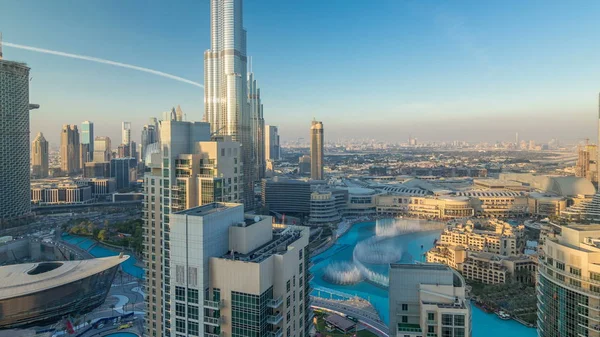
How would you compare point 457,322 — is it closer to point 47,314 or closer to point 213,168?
point 213,168

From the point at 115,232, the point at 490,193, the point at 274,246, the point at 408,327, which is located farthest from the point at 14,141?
the point at 490,193

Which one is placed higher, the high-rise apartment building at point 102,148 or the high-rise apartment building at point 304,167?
the high-rise apartment building at point 102,148

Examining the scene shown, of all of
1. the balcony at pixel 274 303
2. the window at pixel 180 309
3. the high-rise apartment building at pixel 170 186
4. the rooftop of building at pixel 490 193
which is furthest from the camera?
the rooftop of building at pixel 490 193

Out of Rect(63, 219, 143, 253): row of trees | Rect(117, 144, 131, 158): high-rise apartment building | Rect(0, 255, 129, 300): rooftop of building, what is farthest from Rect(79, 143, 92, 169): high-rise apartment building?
Rect(0, 255, 129, 300): rooftop of building

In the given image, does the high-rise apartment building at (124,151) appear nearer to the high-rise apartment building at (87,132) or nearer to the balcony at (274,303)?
the high-rise apartment building at (87,132)

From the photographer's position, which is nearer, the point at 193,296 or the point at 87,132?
the point at 193,296

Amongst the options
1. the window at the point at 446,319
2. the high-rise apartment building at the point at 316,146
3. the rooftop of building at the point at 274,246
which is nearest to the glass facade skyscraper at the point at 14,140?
the high-rise apartment building at the point at 316,146

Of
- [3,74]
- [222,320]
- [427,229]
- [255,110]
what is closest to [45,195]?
[3,74]

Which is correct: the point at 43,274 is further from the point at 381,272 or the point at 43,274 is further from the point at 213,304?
the point at 381,272
